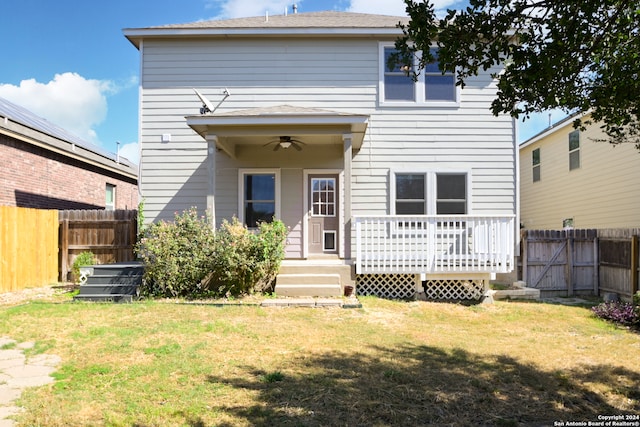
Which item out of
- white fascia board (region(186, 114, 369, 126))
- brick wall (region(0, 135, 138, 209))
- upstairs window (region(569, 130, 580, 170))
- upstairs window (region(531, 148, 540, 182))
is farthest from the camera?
upstairs window (region(531, 148, 540, 182))

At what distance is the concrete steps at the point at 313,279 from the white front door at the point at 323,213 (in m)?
1.50

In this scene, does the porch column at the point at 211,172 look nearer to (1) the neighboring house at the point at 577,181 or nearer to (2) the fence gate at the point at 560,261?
(2) the fence gate at the point at 560,261

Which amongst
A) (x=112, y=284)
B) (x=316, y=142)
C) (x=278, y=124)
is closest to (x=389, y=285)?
(x=316, y=142)

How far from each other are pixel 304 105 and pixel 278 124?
78.8 inches

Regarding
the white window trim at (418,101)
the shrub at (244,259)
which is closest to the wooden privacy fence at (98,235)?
the shrub at (244,259)

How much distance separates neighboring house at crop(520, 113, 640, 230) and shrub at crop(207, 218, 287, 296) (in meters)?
8.72

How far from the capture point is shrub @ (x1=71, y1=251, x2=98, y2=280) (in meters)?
9.93

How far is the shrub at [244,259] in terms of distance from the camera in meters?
7.44

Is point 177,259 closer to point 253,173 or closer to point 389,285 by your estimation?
point 253,173

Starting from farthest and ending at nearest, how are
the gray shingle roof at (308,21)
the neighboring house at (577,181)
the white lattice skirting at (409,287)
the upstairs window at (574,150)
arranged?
the upstairs window at (574,150) < the neighboring house at (577,181) < the gray shingle roof at (308,21) < the white lattice skirting at (409,287)

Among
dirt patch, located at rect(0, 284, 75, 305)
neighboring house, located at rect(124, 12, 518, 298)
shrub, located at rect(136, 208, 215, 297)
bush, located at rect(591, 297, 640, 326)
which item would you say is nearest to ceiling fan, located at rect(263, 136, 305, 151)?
neighboring house, located at rect(124, 12, 518, 298)

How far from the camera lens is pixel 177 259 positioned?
746cm

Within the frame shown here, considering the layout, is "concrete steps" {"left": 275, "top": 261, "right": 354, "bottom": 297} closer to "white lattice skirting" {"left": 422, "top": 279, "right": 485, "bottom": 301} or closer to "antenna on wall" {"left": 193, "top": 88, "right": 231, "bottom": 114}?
"white lattice skirting" {"left": 422, "top": 279, "right": 485, "bottom": 301}

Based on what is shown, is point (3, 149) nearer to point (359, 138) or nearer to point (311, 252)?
point (311, 252)
